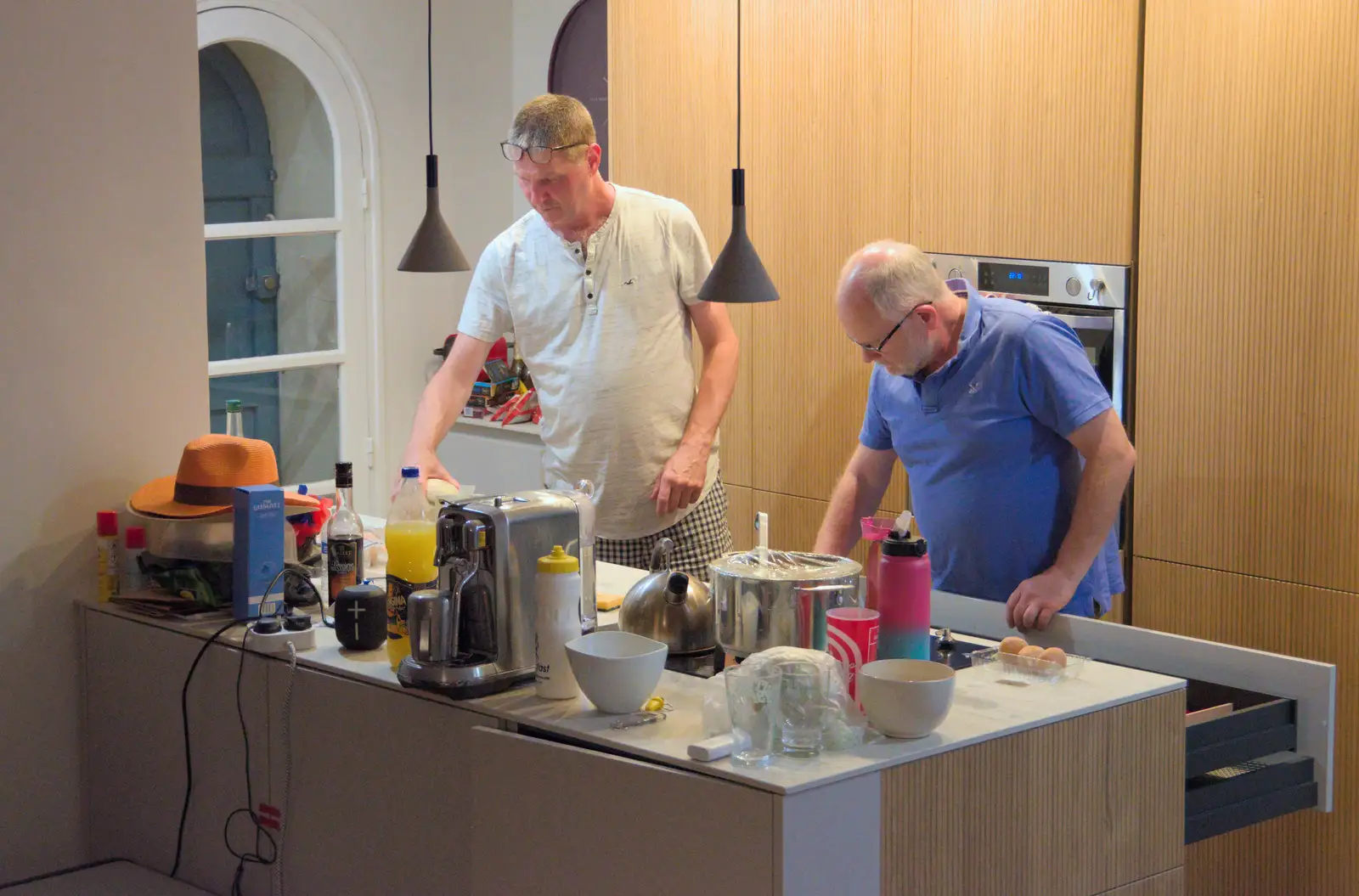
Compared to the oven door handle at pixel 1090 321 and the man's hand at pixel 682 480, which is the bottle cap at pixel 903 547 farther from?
the oven door handle at pixel 1090 321

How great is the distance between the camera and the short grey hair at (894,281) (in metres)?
2.68

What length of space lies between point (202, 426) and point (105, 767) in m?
0.66

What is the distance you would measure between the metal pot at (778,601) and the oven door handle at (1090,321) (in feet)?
4.31

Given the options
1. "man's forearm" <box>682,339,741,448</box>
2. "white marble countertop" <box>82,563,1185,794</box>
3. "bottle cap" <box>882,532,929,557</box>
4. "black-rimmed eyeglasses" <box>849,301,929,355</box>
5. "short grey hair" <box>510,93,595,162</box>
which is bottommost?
"white marble countertop" <box>82,563,1185,794</box>

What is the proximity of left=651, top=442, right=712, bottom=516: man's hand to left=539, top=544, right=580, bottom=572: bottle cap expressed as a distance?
3.80ft

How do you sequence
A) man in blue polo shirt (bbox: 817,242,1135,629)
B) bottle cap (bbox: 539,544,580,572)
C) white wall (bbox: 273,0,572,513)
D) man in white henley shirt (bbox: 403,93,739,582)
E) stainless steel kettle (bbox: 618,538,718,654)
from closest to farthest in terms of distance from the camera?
bottle cap (bbox: 539,544,580,572) → stainless steel kettle (bbox: 618,538,718,654) → man in blue polo shirt (bbox: 817,242,1135,629) → man in white henley shirt (bbox: 403,93,739,582) → white wall (bbox: 273,0,572,513)

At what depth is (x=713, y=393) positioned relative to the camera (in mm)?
3270

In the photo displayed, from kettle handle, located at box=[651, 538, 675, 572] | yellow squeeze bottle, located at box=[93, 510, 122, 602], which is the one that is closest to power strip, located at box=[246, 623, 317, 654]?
yellow squeeze bottle, located at box=[93, 510, 122, 602]

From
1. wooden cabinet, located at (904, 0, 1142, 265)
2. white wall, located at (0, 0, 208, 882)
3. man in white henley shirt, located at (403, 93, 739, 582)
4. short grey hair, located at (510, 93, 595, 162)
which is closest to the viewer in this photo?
white wall, located at (0, 0, 208, 882)

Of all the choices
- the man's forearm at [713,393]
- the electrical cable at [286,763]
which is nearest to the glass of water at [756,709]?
the electrical cable at [286,763]

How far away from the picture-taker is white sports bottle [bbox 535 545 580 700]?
198 centimetres

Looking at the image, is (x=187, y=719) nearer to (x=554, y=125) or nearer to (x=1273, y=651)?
(x=554, y=125)

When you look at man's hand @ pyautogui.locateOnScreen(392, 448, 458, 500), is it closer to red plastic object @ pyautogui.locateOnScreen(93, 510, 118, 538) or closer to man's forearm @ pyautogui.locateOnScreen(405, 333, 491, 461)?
man's forearm @ pyautogui.locateOnScreen(405, 333, 491, 461)

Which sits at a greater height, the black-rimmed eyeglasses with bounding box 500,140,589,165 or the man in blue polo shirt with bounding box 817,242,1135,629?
the black-rimmed eyeglasses with bounding box 500,140,589,165
